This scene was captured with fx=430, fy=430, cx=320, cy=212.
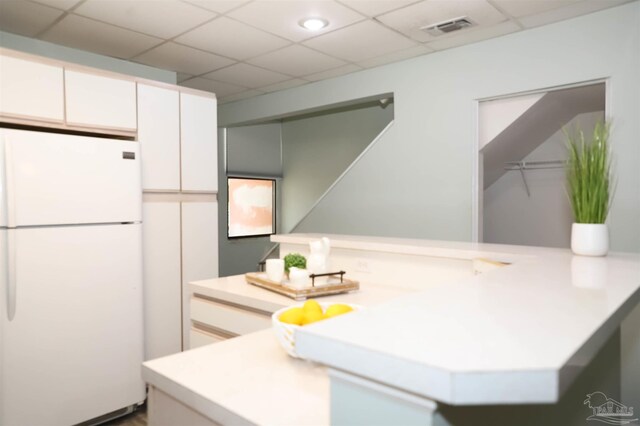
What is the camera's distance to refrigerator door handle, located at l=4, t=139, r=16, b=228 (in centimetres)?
215

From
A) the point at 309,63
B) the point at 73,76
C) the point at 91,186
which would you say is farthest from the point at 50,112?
the point at 309,63

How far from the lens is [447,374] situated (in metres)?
0.52

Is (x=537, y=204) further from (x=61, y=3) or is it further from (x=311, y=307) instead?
(x=61, y=3)

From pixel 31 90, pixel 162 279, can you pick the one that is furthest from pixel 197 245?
pixel 31 90

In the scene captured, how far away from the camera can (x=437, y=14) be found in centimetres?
282

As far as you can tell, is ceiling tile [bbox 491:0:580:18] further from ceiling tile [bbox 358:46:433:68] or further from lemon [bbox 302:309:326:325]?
lemon [bbox 302:309:326:325]

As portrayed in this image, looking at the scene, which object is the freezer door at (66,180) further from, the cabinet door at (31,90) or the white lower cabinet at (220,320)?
the white lower cabinet at (220,320)

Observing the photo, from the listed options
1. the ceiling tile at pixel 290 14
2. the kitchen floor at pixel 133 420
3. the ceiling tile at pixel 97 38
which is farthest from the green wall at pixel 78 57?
the kitchen floor at pixel 133 420

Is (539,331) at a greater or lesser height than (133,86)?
lesser

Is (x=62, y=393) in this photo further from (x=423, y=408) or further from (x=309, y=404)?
(x=423, y=408)

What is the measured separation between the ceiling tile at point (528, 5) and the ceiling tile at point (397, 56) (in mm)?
797

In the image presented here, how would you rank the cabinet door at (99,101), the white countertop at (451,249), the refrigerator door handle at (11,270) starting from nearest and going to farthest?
1. the white countertop at (451,249)
2. the refrigerator door handle at (11,270)
3. the cabinet door at (99,101)

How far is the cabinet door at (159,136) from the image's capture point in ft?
9.54

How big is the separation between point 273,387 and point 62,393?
2.04 meters
